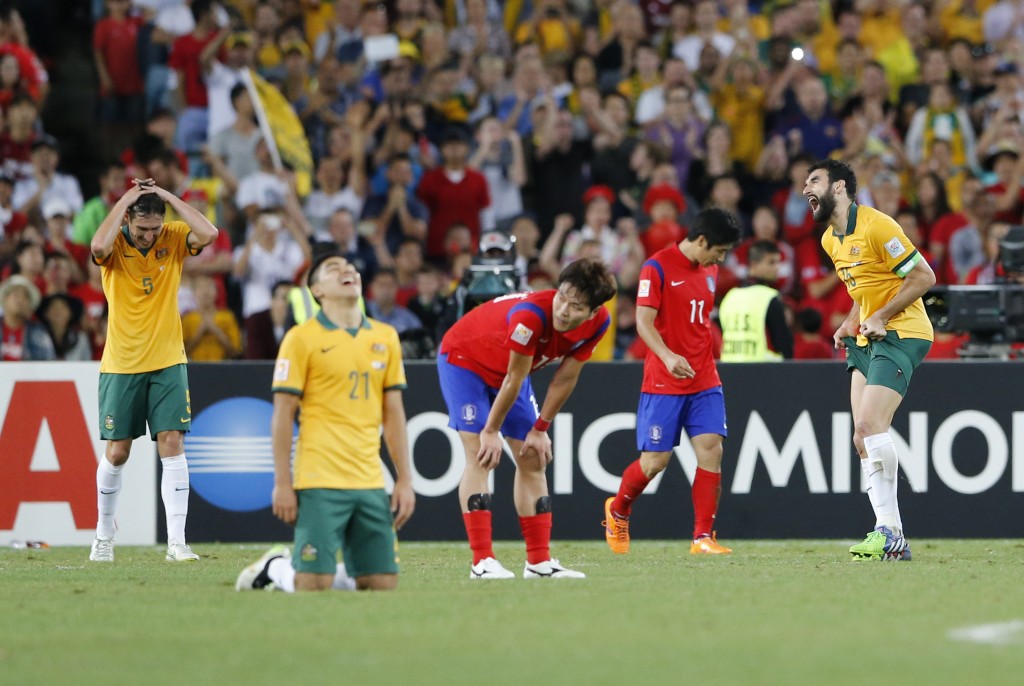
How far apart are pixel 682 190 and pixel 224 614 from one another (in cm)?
1160

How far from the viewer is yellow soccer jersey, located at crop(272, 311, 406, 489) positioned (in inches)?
297

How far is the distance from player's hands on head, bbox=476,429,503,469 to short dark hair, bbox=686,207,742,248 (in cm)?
263

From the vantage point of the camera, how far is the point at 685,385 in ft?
36.1

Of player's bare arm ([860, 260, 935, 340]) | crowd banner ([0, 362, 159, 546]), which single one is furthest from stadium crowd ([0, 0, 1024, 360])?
player's bare arm ([860, 260, 935, 340])

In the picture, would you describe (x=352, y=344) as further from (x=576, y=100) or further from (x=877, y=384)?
(x=576, y=100)

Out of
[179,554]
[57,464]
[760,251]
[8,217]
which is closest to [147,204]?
[179,554]

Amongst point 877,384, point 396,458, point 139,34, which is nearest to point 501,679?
point 396,458

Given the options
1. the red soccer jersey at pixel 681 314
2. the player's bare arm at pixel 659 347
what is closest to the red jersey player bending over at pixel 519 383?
the player's bare arm at pixel 659 347

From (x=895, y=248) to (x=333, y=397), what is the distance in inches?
161

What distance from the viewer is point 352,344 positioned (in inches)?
301

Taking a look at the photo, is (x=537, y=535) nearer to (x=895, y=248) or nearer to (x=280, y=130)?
(x=895, y=248)

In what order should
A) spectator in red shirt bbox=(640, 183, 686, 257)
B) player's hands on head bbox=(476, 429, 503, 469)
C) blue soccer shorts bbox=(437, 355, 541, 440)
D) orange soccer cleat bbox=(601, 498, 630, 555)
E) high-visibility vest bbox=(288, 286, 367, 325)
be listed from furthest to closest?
1. spectator in red shirt bbox=(640, 183, 686, 257)
2. high-visibility vest bbox=(288, 286, 367, 325)
3. orange soccer cleat bbox=(601, 498, 630, 555)
4. blue soccer shorts bbox=(437, 355, 541, 440)
5. player's hands on head bbox=(476, 429, 503, 469)

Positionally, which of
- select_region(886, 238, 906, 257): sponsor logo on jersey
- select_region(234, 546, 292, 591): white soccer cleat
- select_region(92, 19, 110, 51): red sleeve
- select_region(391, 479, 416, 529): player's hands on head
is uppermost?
select_region(92, 19, 110, 51): red sleeve

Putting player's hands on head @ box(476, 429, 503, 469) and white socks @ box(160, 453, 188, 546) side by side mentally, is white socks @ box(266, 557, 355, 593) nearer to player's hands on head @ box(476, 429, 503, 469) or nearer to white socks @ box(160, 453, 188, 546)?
player's hands on head @ box(476, 429, 503, 469)
